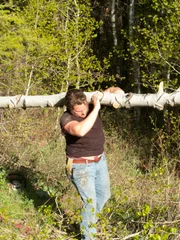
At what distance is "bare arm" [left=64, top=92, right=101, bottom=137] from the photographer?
3.77 meters

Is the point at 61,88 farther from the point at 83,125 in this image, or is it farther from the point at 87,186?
the point at 83,125

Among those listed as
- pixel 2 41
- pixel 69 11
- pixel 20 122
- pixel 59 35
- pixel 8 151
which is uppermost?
pixel 69 11

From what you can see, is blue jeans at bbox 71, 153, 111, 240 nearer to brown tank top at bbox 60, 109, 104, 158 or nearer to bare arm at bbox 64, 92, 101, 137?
brown tank top at bbox 60, 109, 104, 158

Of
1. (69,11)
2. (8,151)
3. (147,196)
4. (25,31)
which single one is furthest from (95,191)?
(69,11)

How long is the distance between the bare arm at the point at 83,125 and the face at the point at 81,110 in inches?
6.4

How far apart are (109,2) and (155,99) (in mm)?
11956

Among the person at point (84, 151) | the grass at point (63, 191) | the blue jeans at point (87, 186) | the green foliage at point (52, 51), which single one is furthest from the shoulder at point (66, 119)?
the green foliage at point (52, 51)

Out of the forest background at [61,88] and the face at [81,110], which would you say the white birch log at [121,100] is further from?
the forest background at [61,88]

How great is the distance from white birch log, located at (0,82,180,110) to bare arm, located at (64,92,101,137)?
0.17 meters

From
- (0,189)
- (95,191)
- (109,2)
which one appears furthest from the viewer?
(109,2)

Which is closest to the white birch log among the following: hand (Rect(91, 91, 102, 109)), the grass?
hand (Rect(91, 91, 102, 109))

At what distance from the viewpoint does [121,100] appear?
391 centimetres

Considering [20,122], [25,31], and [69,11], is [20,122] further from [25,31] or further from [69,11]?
[69,11]

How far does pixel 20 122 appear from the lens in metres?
8.91
